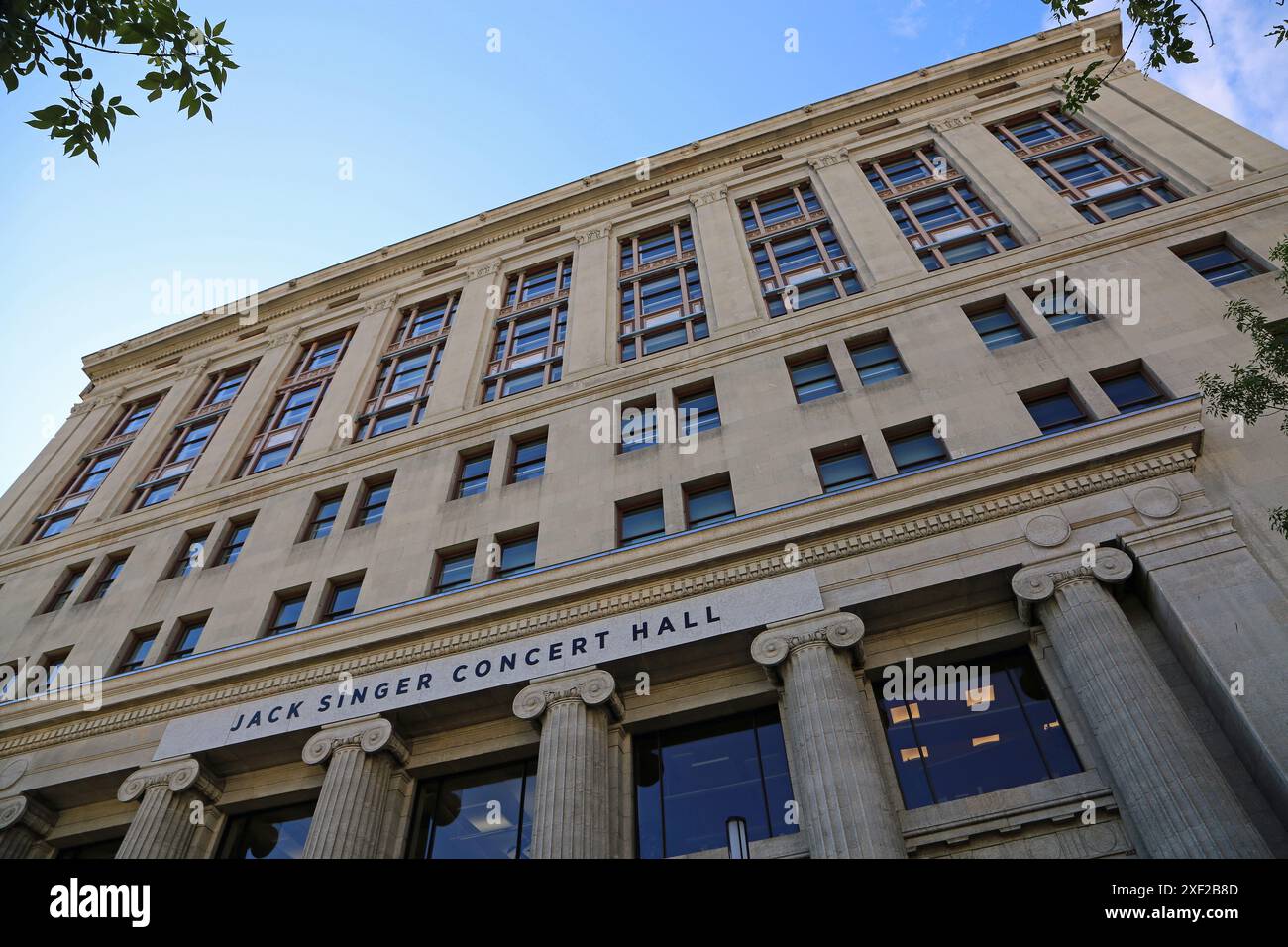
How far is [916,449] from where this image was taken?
22.1 m

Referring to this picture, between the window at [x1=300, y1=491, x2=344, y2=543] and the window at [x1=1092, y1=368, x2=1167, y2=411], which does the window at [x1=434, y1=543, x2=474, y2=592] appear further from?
the window at [x1=1092, y1=368, x2=1167, y2=411]

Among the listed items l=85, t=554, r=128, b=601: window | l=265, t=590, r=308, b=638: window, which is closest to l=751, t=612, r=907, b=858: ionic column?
l=265, t=590, r=308, b=638: window

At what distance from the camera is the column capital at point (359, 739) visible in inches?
774

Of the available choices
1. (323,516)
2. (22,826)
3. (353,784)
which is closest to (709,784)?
(353,784)

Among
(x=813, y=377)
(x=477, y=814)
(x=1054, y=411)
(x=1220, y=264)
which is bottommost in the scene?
(x=477, y=814)

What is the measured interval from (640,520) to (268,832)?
12.2m

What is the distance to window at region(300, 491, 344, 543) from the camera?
2820 centimetres

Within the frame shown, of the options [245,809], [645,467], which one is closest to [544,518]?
[645,467]

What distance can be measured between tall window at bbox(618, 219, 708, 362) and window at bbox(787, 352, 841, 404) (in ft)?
14.3

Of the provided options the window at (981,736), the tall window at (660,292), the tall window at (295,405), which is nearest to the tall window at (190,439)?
the tall window at (295,405)

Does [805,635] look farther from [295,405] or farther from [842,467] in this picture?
[295,405]

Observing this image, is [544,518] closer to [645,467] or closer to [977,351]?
[645,467]

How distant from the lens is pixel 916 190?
33625 millimetres
